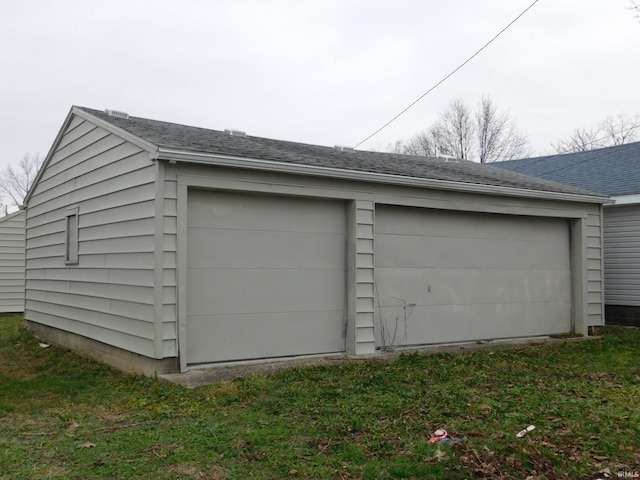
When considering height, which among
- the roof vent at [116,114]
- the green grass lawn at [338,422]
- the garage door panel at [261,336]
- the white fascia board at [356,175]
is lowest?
the green grass lawn at [338,422]

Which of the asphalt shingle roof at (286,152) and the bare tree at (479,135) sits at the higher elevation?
the bare tree at (479,135)

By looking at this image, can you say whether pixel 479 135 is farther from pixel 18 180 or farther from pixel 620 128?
pixel 18 180

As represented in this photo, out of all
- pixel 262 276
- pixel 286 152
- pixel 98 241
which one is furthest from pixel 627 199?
pixel 98 241

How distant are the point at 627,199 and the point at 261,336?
8.51 meters

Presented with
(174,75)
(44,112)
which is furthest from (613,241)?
(44,112)

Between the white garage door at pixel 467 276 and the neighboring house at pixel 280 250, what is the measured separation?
3 centimetres

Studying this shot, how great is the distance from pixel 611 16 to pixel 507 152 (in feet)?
102

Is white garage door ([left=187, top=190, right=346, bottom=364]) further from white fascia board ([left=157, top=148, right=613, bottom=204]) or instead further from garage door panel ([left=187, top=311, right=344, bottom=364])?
white fascia board ([left=157, top=148, right=613, bottom=204])

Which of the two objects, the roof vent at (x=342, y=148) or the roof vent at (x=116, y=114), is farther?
the roof vent at (x=342, y=148)

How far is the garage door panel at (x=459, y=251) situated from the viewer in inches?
358

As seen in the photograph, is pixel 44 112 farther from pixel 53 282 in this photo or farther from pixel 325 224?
pixel 325 224

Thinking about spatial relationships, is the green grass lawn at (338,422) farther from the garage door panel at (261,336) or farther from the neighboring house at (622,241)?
the neighboring house at (622,241)

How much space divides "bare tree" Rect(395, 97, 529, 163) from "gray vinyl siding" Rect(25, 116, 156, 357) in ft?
102

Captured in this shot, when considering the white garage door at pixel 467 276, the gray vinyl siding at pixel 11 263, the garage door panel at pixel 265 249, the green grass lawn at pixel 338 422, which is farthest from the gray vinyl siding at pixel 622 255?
the gray vinyl siding at pixel 11 263
